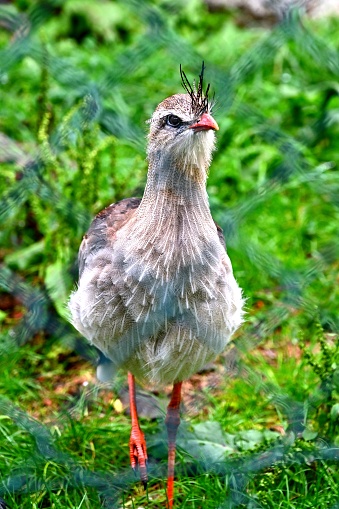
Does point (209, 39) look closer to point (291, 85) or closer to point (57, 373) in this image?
point (291, 85)

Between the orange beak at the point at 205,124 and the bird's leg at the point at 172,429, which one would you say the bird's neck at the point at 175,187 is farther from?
the bird's leg at the point at 172,429

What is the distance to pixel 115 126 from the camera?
2650mm

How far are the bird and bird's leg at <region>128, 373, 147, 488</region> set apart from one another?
14 cm

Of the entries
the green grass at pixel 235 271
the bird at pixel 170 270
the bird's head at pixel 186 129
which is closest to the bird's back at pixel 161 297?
the bird at pixel 170 270

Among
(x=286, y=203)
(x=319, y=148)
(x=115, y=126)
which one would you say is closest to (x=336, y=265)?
(x=286, y=203)

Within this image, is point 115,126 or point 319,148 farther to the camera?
point 319,148

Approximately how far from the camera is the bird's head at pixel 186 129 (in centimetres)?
176

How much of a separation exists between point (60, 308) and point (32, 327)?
0.55ft

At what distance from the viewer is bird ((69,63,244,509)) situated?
1805mm

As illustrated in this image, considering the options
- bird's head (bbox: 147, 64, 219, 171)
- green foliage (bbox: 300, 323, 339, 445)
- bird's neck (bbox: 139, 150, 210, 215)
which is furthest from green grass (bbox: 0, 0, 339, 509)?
bird's neck (bbox: 139, 150, 210, 215)

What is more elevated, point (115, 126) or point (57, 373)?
point (115, 126)

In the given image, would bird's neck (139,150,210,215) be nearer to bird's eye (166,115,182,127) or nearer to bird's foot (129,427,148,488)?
bird's eye (166,115,182,127)

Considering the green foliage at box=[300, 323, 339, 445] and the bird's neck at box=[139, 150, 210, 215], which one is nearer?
the bird's neck at box=[139, 150, 210, 215]

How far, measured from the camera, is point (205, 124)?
5.68 feet
